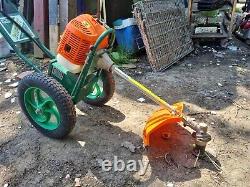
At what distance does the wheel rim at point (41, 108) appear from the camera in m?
2.91

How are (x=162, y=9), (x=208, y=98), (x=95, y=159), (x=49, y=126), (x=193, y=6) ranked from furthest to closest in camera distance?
(x=193, y=6)
(x=162, y=9)
(x=208, y=98)
(x=49, y=126)
(x=95, y=159)

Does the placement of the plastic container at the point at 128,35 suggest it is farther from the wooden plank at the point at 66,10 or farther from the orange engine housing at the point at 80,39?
the orange engine housing at the point at 80,39

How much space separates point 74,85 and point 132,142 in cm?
76

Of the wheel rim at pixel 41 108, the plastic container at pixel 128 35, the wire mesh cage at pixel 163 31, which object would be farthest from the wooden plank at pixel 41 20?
the wheel rim at pixel 41 108

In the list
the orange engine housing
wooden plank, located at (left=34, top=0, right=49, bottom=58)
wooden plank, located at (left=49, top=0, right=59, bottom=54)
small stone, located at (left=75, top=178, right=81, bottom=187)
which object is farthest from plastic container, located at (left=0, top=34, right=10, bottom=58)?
small stone, located at (left=75, top=178, right=81, bottom=187)

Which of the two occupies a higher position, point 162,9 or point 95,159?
point 162,9

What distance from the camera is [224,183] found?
8.46 feet

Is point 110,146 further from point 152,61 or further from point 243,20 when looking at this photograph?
point 243,20

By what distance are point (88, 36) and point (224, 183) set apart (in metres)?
1.61

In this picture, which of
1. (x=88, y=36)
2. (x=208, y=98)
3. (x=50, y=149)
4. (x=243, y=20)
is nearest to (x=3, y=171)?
(x=50, y=149)

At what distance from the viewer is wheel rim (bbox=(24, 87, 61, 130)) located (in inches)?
114

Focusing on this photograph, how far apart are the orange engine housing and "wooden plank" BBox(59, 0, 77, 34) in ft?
6.93

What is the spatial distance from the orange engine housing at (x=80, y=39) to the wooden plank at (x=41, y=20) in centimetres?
218

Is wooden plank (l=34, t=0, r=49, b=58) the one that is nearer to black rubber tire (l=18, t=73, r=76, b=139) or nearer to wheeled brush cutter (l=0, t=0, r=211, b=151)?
wheeled brush cutter (l=0, t=0, r=211, b=151)
